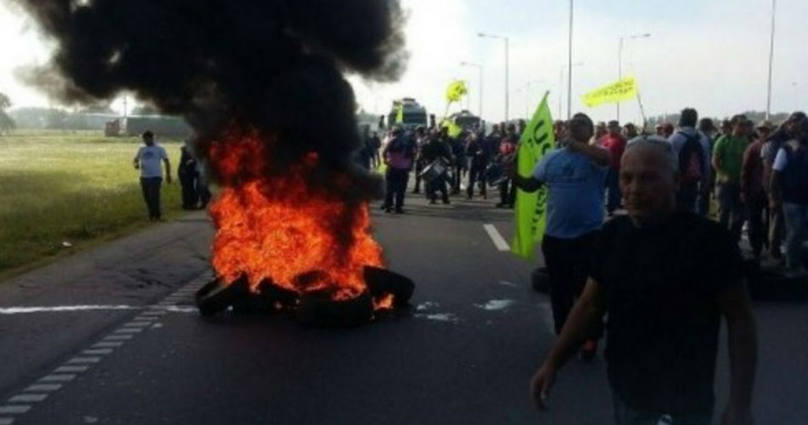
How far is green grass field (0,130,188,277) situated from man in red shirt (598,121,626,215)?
822cm

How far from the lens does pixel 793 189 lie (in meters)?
11.8

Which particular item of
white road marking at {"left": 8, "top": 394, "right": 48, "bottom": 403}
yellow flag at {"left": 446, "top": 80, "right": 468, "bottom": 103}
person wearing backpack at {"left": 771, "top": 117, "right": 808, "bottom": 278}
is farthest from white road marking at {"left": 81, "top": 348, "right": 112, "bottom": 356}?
yellow flag at {"left": 446, "top": 80, "right": 468, "bottom": 103}

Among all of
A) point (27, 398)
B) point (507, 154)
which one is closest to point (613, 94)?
point (507, 154)

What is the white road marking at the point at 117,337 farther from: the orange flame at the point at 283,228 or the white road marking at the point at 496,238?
the white road marking at the point at 496,238

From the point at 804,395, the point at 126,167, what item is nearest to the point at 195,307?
the point at 804,395

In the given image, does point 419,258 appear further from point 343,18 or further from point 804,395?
point 804,395

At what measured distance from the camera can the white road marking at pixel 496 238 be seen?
624 inches

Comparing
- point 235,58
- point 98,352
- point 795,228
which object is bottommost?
point 98,352

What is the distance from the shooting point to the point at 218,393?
6.82 meters

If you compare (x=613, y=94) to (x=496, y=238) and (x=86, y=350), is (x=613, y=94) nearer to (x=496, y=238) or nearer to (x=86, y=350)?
(x=496, y=238)

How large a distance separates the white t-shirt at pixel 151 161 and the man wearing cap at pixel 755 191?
34.7ft

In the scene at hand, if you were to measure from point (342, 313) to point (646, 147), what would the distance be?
5.85 meters

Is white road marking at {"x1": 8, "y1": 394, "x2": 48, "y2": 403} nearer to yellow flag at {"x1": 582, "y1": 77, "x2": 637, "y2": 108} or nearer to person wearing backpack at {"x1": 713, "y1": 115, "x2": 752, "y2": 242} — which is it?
person wearing backpack at {"x1": 713, "y1": 115, "x2": 752, "y2": 242}

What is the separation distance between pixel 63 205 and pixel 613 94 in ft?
42.5
